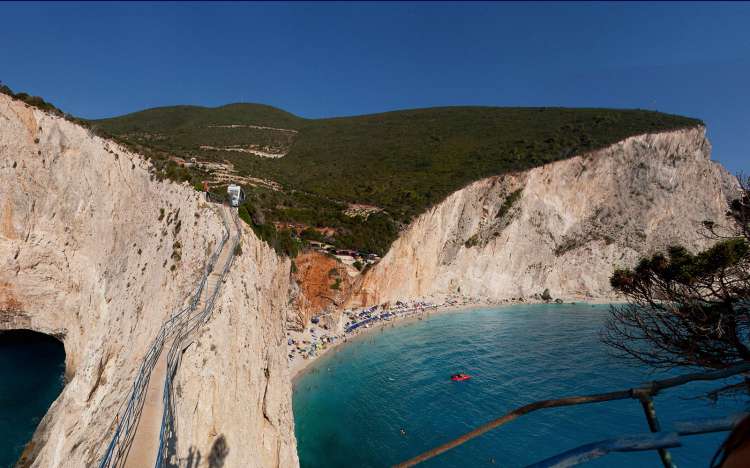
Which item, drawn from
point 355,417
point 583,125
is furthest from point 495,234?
point 355,417

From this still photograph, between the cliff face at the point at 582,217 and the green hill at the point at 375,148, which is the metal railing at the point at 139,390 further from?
the cliff face at the point at 582,217

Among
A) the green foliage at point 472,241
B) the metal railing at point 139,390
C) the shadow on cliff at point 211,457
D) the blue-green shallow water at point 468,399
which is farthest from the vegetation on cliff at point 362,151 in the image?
the blue-green shallow water at point 468,399

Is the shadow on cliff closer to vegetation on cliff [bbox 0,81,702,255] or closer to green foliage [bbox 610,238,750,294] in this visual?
vegetation on cliff [bbox 0,81,702,255]

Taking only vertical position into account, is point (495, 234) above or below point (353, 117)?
below

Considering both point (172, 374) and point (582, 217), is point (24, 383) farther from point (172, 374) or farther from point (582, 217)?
point (582, 217)

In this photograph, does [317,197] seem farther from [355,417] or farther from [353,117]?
[353,117]

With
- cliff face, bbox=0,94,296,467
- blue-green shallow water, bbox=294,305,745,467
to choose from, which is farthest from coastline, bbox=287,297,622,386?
cliff face, bbox=0,94,296,467
